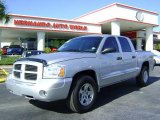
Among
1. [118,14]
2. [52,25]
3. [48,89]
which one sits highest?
[118,14]

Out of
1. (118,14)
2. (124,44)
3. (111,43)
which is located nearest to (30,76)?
(111,43)

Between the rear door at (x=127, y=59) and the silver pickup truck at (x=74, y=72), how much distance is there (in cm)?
3

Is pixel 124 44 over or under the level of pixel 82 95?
over

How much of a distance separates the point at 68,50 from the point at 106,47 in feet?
3.56

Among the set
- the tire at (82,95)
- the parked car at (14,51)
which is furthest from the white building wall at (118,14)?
the tire at (82,95)

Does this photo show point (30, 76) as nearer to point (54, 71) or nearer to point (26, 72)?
point (26, 72)

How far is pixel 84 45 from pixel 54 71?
1.84m

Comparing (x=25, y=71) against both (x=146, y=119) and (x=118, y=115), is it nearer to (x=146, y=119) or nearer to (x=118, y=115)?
(x=118, y=115)

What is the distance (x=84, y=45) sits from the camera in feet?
23.7

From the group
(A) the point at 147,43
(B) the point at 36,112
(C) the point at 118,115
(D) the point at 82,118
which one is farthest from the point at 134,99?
(A) the point at 147,43

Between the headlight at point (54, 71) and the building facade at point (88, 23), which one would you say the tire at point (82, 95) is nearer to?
the headlight at point (54, 71)

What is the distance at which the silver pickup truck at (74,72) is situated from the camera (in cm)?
564

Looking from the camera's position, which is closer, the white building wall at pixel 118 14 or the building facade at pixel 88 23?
the building facade at pixel 88 23

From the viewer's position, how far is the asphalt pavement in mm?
5840
